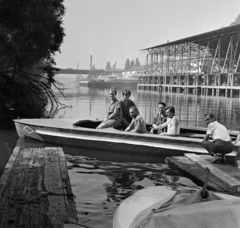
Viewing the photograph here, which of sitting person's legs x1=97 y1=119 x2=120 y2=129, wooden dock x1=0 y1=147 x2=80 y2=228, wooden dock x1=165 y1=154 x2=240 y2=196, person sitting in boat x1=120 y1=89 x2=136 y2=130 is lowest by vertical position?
→ wooden dock x1=165 y1=154 x2=240 y2=196

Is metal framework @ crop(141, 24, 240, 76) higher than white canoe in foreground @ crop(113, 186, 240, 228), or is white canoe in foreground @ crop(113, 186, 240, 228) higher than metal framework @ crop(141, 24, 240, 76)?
metal framework @ crop(141, 24, 240, 76)

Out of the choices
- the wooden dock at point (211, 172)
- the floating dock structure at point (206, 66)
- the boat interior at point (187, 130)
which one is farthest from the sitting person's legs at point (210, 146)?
the floating dock structure at point (206, 66)

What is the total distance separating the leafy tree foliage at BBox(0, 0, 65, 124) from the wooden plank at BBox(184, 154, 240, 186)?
724 cm

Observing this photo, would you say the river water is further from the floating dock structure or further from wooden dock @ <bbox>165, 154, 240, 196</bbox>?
the floating dock structure

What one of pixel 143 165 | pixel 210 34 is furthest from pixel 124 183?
pixel 210 34

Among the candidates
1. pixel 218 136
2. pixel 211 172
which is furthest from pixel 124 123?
pixel 211 172

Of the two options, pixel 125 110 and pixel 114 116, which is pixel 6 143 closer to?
pixel 114 116

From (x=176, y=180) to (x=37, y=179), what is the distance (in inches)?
130

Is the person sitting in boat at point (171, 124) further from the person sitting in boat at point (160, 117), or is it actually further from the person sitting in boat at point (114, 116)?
the person sitting in boat at point (114, 116)

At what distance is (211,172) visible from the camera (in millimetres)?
8016

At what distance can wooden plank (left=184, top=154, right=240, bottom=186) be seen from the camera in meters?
7.21

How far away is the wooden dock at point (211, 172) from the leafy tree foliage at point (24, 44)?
7.06 meters

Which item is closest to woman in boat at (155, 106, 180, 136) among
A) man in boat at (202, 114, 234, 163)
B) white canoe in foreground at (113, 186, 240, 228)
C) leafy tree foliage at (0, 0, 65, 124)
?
man in boat at (202, 114, 234, 163)

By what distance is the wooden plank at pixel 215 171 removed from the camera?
7211 millimetres
